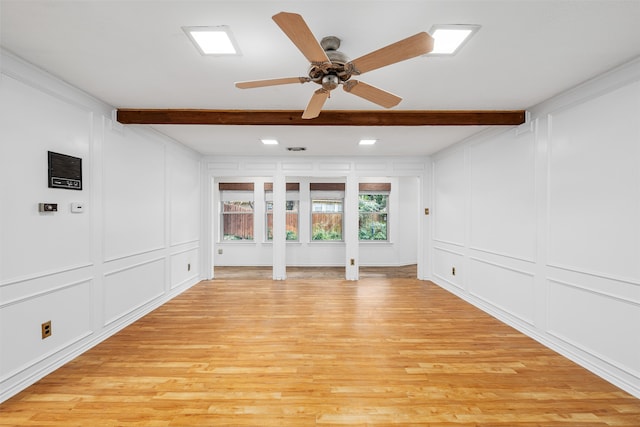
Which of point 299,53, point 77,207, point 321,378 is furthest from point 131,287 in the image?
point 299,53

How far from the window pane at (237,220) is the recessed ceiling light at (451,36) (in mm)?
6086

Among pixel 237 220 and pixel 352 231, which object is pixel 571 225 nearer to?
pixel 352 231

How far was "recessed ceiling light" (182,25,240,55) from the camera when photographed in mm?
1871

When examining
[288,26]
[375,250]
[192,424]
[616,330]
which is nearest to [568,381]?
[616,330]

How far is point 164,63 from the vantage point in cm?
230

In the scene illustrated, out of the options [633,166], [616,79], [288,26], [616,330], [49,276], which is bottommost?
[616,330]

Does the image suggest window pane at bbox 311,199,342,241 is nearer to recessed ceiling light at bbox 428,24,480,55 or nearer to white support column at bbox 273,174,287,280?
white support column at bbox 273,174,287,280

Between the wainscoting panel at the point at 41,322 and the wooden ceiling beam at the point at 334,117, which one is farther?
the wooden ceiling beam at the point at 334,117

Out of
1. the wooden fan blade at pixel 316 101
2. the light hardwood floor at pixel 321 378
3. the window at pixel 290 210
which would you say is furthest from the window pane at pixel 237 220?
the wooden fan blade at pixel 316 101

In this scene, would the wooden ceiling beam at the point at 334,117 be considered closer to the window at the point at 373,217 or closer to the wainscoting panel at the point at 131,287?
the wainscoting panel at the point at 131,287

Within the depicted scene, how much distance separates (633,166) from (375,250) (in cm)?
530

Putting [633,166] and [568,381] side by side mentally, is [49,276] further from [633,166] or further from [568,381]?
[633,166]

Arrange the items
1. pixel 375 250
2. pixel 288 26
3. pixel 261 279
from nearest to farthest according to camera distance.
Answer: pixel 288 26, pixel 261 279, pixel 375 250

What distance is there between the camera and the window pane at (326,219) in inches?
294
